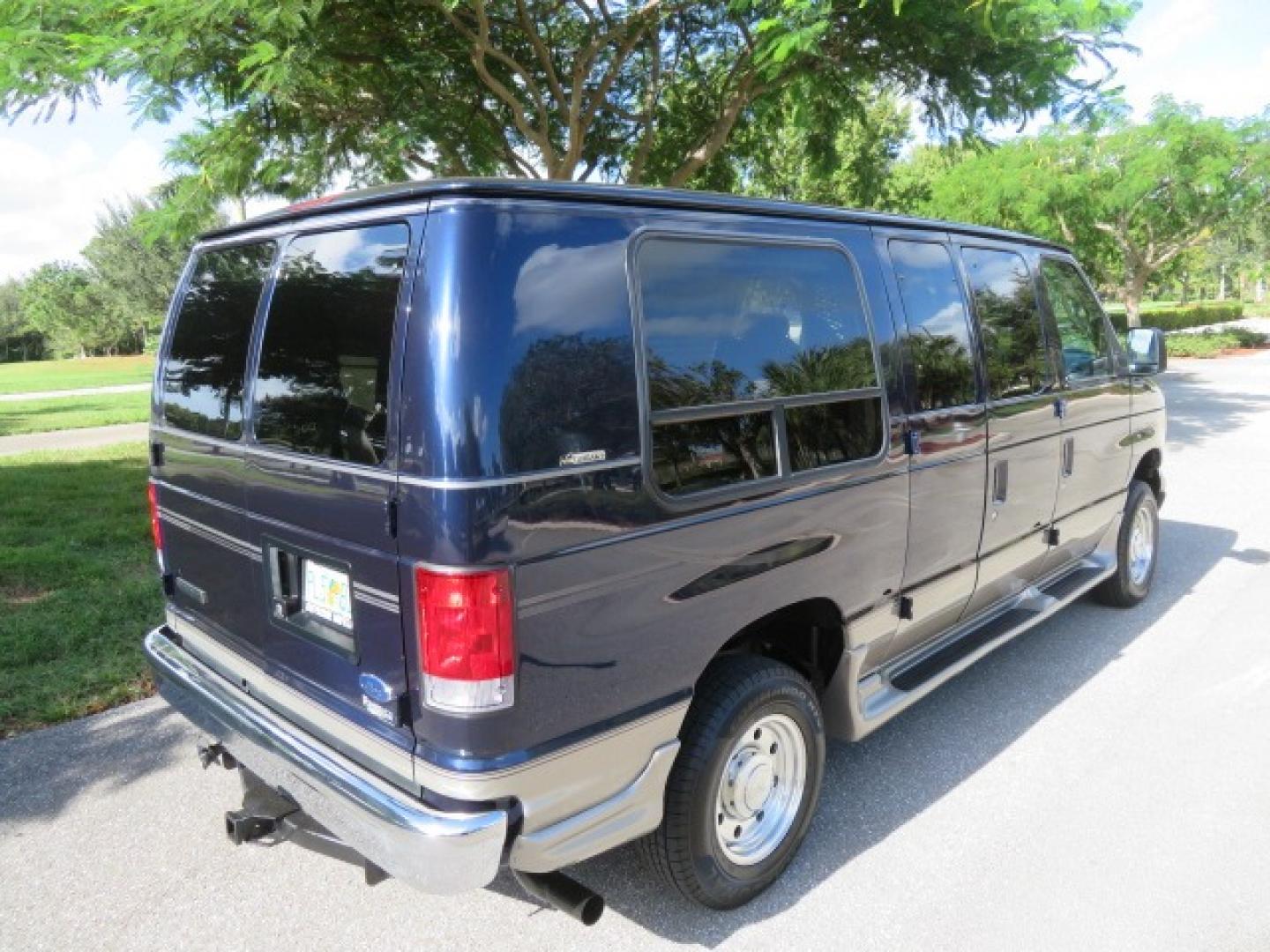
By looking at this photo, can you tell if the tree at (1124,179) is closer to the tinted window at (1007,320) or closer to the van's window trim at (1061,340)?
the van's window trim at (1061,340)

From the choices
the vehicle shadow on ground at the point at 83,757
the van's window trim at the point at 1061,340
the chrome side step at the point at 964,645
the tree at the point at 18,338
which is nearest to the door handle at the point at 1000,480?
the chrome side step at the point at 964,645

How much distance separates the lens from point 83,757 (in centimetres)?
366

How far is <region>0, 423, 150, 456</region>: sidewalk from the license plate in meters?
11.5

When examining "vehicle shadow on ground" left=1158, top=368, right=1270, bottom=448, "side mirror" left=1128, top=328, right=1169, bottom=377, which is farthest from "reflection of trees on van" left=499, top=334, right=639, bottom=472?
"vehicle shadow on ground" left=1158, top=368, right=1270, bottom=448

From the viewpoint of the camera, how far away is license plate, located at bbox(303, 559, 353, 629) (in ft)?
7.47

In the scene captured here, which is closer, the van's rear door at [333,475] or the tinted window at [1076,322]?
the van's rear door at [333,475]

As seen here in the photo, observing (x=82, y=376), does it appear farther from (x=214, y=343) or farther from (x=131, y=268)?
(x=214, y=343)

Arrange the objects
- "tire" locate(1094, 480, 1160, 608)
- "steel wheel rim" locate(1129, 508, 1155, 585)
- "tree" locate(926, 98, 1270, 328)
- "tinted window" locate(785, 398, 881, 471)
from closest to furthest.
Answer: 1. "tinted window" locate(785, 398, 881, 471)
2. "tire" locate(1094, 480, 1160, 608)
3. "steel wheel rim" locate(1129, 508, 1155, 585)
4. "tree" locate(926, 98, 1270, 328)

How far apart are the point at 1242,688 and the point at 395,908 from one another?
402cm

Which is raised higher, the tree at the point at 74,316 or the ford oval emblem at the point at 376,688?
the tree at the point at 74,316

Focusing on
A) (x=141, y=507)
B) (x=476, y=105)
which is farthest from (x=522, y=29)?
(x=141, y=507)

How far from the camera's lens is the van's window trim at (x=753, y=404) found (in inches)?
89.6

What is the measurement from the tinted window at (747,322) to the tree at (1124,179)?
19692 mm

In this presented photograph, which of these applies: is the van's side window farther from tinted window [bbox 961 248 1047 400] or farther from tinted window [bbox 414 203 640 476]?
Answer: tinted window [bbox 961 248 1047 400]
